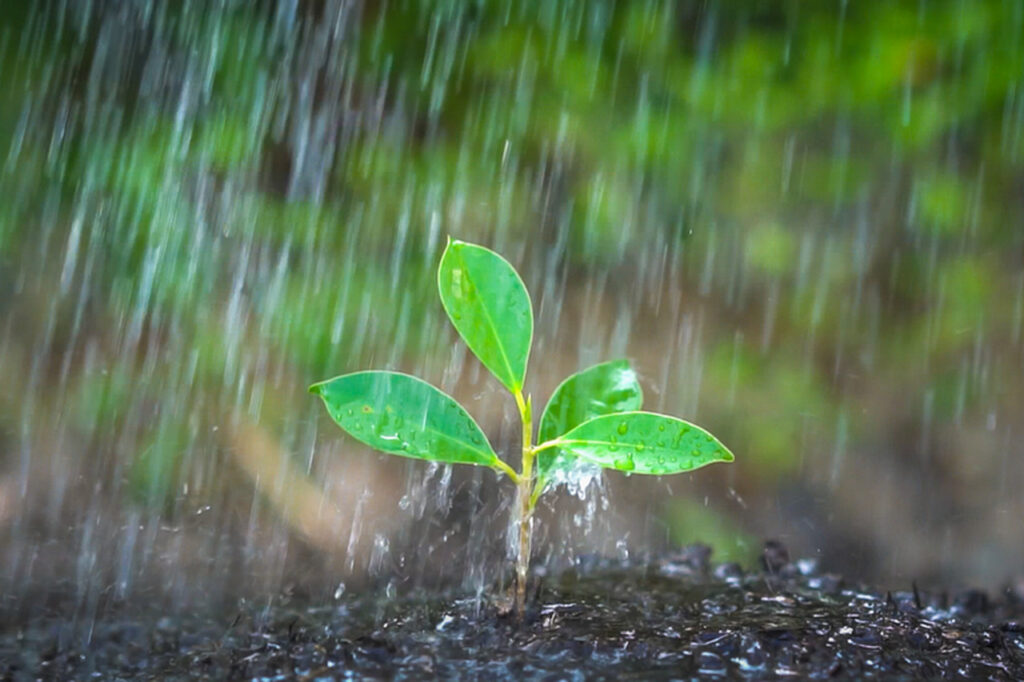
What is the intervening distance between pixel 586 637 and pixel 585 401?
0.18m

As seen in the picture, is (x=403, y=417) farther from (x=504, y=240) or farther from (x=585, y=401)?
(x=504, y=240)

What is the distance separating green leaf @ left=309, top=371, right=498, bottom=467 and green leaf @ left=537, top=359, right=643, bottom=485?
0.06m

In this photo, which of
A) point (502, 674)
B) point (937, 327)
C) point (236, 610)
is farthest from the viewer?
point (937, 327)

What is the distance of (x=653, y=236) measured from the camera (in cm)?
180

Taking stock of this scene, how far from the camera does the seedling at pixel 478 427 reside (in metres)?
0.63

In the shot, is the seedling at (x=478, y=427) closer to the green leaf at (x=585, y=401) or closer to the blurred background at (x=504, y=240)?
the green leaf at (x=585, y=401)

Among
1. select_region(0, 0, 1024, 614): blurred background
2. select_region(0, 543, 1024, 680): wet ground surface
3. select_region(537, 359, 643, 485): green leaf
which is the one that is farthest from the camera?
select_region(0, 0, 1024, 614): blurred background

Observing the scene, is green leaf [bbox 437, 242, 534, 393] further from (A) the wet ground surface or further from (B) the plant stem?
(A) the wet ground surface

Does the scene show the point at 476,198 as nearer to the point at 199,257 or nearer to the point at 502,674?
the point at 199,257

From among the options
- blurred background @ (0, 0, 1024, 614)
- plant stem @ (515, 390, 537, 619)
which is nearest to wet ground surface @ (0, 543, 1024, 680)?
plant stem @ (515, 390, 537, 619)

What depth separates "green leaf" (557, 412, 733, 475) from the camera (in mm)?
611

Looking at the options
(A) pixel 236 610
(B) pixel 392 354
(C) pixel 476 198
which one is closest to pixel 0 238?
(B) pixel 392 354

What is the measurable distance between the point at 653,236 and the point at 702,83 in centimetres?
31

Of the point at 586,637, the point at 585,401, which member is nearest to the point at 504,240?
the point at 585,401
